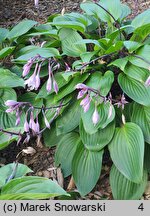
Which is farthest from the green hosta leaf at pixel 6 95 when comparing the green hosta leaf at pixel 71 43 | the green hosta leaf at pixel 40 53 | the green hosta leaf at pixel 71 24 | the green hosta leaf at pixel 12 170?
the green hosta leaf at pixel 12 170

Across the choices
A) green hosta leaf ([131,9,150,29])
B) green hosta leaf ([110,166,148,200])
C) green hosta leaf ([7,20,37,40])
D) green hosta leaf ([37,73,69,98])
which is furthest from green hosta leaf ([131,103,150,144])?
green hosta leaf ([7,20,37,40])

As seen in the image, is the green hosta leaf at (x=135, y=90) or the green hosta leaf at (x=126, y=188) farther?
the green hosta leaf at (x=135, y=90)

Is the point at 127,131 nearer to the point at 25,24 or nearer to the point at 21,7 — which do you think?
the point at 25,24

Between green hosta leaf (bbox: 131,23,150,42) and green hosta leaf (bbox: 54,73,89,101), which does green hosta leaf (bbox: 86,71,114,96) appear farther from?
green hosta leaf (bbox: 131,23,150,42)

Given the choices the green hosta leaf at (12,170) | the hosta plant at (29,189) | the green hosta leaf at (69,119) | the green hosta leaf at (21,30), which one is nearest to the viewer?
the hosta plant at (29,189)

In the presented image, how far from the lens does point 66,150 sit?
3.26m

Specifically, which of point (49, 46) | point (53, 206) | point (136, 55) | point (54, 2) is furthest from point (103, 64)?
point (54, 2)

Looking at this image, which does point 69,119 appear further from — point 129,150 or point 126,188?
point 126,188

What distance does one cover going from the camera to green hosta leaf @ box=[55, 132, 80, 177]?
3.21 meters

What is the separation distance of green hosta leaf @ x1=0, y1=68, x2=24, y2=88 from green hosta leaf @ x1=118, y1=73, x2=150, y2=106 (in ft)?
2.84

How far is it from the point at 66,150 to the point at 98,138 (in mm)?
Result: 332

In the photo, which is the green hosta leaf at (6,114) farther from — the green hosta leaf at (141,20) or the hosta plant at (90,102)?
the green hosta leaf at (141,20)

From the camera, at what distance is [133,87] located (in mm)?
3160

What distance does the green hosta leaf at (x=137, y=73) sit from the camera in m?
3.13
